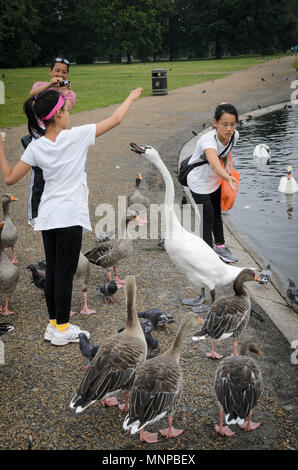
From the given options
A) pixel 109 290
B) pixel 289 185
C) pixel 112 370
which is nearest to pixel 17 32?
pixel 289 185

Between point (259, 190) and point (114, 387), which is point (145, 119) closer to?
point (259, 190)

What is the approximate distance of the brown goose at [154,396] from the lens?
3275mm

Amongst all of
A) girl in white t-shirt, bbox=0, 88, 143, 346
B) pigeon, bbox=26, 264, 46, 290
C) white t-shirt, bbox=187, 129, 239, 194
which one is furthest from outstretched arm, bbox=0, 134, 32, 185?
white t-shirt, bbox=187, 129, 239, 194

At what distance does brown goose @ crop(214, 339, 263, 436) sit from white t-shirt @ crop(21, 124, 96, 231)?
1.84 meters

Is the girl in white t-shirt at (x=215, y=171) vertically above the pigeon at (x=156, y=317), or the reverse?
the girl in white t-shirt at (x=215, y=171)

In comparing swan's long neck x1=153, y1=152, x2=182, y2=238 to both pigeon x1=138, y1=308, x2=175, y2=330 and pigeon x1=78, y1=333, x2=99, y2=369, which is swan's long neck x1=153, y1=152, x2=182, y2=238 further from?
pigeon x1=78, y1=333, x2=99, y2=369

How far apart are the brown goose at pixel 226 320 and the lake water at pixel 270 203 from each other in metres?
2.45

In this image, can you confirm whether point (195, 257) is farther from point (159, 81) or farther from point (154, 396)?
point (159, 81)

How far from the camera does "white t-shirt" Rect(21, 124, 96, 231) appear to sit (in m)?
4.09

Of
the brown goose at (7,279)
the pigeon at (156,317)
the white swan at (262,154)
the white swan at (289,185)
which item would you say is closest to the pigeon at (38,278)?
the brown goose at (7,279)

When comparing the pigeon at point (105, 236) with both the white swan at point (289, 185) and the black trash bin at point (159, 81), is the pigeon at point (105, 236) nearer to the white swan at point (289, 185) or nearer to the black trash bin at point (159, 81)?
the white swan at point (289, 185)

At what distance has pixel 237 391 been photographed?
3416 mm

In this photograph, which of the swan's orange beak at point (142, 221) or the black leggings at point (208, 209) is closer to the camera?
the black leggings at point (208, 209)
